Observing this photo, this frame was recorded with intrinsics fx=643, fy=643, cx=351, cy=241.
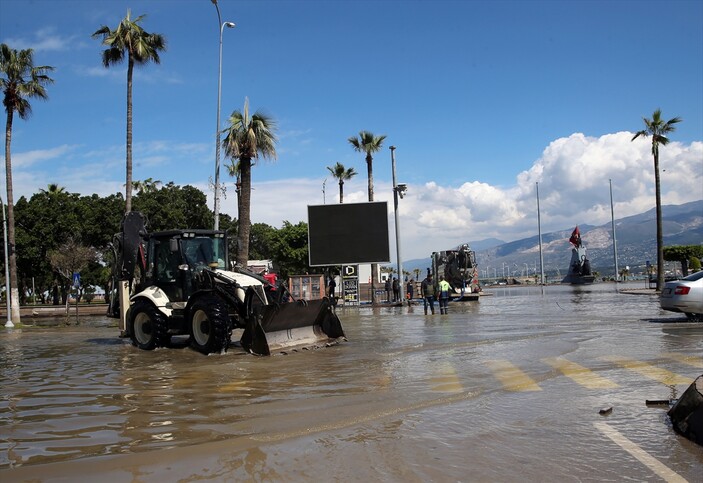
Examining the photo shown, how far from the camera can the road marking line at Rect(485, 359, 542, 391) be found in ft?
28.6

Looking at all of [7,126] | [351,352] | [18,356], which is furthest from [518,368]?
[7,126]

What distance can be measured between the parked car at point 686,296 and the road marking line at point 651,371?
769cm

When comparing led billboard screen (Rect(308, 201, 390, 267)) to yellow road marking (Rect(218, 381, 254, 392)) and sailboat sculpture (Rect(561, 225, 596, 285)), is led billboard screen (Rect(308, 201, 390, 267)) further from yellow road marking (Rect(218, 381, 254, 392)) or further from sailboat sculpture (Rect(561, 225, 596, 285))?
sailboat sculpture (Rect(561, 225, 596, 285))

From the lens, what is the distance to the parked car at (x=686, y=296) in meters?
17.6

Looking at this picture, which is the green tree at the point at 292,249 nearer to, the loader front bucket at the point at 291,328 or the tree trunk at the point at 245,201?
the tree trunk at the point at 245,201

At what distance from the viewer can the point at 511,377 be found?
377 inches

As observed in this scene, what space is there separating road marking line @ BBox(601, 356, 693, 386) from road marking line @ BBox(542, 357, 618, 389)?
2.32ft

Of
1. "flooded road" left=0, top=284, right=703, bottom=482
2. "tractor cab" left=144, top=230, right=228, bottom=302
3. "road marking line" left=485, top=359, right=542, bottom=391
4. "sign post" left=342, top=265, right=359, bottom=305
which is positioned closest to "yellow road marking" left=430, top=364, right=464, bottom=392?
"flooded road" left=0, top=284, right=703, bottom=482

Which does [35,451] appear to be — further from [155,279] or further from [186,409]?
[155,279]

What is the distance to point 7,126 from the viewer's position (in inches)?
1153

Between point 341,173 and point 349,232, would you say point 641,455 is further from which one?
point 341,173

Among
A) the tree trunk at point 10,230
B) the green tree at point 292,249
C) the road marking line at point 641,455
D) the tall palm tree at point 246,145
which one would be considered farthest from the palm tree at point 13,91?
the green tree at point 292,249

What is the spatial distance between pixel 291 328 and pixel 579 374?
657cm

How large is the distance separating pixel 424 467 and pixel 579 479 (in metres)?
1.19
